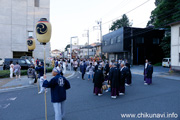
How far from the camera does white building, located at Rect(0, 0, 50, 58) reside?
31219 millimetres

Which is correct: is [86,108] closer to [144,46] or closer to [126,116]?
[126,116]

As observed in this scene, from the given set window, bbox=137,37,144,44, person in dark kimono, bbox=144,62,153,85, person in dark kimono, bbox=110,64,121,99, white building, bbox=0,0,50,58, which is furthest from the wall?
white building, bbox=0,0,50,58

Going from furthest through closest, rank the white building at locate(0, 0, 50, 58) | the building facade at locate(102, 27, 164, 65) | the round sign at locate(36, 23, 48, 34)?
the white building at locate(0, 0, 50, 58)
the building facade at locate(102, 27, 164, 65)
the round sign at locate(36, 23, 48, 34)

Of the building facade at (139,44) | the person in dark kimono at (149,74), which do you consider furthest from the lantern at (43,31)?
the building facade at (139,44)

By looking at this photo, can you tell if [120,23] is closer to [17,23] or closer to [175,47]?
[17,23]

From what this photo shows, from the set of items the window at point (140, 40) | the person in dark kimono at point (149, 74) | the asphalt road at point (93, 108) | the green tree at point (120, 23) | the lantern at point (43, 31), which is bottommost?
the asphalt road at point (93, 108)

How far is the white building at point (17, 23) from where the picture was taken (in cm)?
3122

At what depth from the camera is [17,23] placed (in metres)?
32.1

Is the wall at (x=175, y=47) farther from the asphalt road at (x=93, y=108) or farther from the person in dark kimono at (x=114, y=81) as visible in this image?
the person in dark kimono at (x=114, y=81)

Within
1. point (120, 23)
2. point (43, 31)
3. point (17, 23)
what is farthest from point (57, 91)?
point (120, 23)

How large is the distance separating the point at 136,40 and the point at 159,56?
656 centimetres

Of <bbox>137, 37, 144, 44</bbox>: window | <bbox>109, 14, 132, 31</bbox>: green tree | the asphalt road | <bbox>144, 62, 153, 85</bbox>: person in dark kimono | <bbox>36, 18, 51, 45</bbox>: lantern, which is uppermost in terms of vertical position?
<bbox>109, 14, 132, 31</bbox>: green tree

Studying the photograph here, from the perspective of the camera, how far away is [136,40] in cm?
3058

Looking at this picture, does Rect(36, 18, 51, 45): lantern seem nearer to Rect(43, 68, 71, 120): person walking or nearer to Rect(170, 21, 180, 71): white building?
Rect(43, 68, 71, 120): person walking
